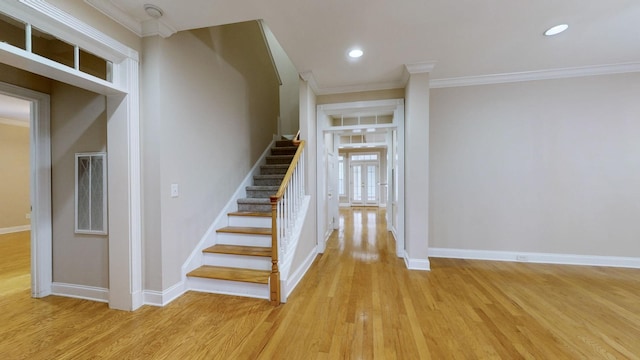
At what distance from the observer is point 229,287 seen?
253cm

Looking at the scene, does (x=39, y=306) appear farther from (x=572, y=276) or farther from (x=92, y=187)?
(x=572, y=276)

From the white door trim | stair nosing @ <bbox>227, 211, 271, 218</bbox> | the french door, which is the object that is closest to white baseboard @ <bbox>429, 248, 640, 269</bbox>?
stair nosing @ <bbox>227, 211, 271, 218</bbox>

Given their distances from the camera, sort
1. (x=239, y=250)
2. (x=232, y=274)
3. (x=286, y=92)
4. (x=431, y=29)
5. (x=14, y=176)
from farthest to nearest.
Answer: (x=286, y=92)
(x=14, y=176)
(x=239, y=250)
(x=232, y=274)
(x=431, y=29)

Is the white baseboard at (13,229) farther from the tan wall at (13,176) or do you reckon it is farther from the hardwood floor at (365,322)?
the hardwood floor at (365,322)

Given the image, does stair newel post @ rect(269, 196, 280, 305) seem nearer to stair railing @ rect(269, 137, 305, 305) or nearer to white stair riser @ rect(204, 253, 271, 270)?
stair railing @ rect(269, 137, 305, 305)

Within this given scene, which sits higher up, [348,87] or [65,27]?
[348,87]

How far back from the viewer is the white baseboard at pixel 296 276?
94.2 inches

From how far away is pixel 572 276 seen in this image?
2980mm

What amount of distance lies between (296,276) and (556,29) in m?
3.77

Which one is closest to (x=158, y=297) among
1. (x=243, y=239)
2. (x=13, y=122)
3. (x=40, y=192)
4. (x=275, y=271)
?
(x=243, y=239)

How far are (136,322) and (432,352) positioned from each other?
93.5 inches

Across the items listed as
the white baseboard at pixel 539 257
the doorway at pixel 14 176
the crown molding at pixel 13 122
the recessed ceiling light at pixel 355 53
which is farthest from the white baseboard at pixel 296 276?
the crown molding at pixel 13 122

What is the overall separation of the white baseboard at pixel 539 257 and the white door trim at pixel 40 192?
4.73 m

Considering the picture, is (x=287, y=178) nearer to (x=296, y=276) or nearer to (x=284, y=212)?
(x=284, y=212)
